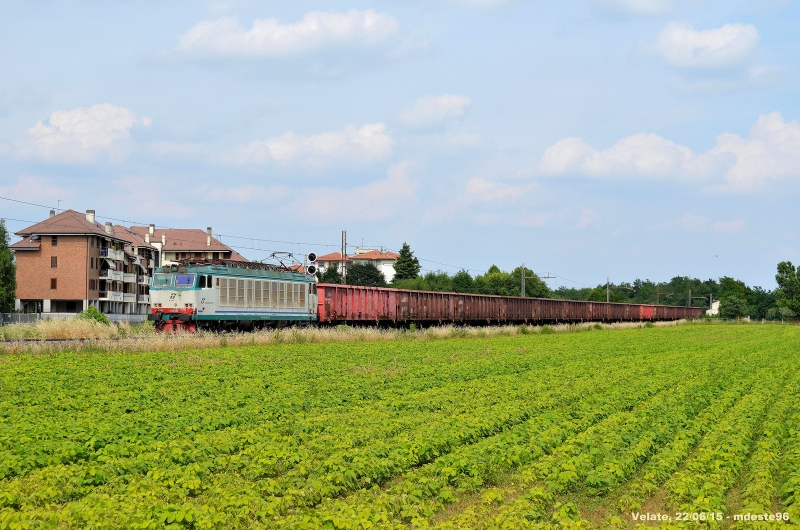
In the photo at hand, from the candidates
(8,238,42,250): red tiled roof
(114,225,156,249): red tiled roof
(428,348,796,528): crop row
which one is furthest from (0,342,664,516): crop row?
(114,225,156,249): red tiled roof

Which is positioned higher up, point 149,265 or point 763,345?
point 149,265

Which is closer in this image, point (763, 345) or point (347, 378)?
point (347, 378)

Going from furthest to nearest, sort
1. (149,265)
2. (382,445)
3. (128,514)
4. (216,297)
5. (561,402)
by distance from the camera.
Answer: (149,265), (216,297), (561,402), (382,445), (128,514)

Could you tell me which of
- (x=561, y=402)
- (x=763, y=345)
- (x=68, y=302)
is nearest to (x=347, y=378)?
(x=561, y=402)

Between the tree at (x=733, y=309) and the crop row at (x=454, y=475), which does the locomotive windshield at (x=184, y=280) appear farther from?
the tree at (x=733, y=309)

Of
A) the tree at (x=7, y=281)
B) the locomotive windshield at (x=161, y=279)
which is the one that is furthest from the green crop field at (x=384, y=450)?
the tree at (x=7, y=281)

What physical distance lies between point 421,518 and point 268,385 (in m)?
12.3

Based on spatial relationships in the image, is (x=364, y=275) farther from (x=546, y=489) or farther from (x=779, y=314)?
(x=546, y=489)

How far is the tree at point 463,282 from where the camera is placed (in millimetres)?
142125

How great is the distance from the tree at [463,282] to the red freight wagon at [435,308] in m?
54.1

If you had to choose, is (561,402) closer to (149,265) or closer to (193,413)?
(193,413)

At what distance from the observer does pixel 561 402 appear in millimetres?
18922

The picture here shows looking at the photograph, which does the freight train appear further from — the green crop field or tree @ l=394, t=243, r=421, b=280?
tree @ l=394, t=243, r=421, b=280

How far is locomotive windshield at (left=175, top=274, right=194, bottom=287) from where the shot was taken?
1403 inches
